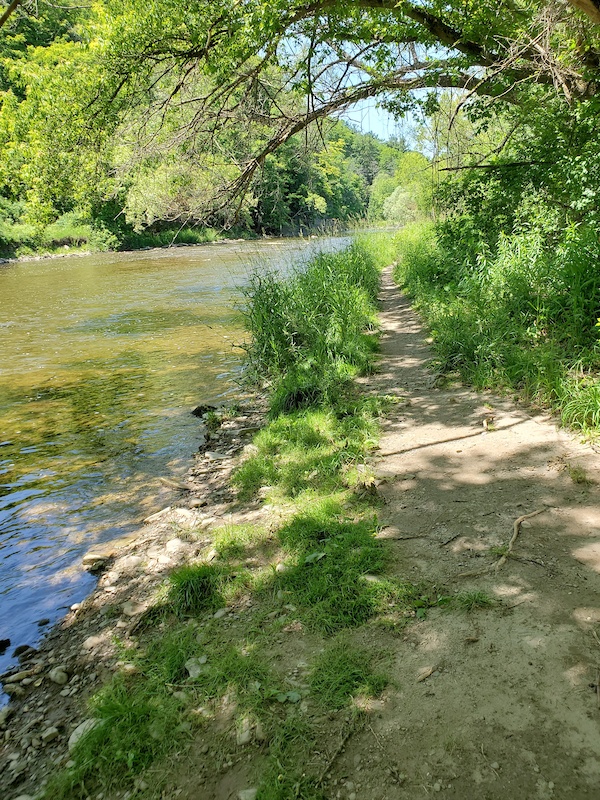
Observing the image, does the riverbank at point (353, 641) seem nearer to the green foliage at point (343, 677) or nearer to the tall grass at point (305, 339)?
the green foliage at point (343, 677)

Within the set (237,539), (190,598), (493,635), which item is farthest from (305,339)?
(493,635)

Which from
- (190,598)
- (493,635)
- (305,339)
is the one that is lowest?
(190,598)

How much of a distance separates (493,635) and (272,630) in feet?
3.70

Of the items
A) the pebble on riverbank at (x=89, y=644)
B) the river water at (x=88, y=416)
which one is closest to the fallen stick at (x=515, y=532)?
the pebble on riverbank at (x=89, y=644)

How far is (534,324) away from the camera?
590 cm

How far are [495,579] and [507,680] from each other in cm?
70

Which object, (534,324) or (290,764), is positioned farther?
(534,324)

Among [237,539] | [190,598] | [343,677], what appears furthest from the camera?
[237,539]

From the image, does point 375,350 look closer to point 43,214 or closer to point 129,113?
point 129,113

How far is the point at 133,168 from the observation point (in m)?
8.08

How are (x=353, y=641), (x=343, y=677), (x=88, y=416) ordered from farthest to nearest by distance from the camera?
(x=88, y=416) < (x=353, y=641) < (x=343, y=677)

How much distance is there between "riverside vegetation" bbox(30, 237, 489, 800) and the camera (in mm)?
2193

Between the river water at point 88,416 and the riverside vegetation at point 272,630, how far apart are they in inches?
37.9

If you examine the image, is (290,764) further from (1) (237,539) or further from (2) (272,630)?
(1) (237,539)
